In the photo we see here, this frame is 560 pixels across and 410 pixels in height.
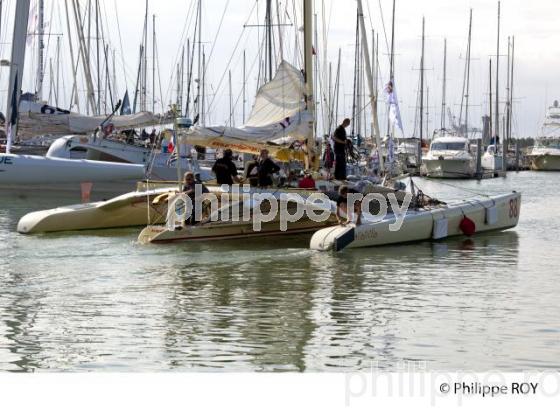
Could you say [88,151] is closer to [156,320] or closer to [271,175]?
[271,175]

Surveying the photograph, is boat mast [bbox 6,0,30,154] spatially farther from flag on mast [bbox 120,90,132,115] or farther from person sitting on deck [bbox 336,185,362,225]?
flag on mast [bbox 120,90,132,115]

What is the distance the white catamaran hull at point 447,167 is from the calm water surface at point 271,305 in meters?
34.7

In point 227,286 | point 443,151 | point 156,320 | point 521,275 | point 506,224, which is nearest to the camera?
point 156,320

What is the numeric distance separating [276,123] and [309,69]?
1396mm

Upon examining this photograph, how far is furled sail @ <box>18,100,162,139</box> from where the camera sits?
35781 millimetres

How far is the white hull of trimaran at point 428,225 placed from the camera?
62.1ft

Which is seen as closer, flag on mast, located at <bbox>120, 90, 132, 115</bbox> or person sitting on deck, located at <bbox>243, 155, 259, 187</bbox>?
person sitting on deck, located at <bbox>243, 155, 259, 187</bbox>

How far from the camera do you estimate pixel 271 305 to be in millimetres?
13656

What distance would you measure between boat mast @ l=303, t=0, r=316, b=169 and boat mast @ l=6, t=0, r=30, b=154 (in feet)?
28.5

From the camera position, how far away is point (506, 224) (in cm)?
2327

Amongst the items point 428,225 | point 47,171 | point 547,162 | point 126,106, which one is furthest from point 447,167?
point 428,225

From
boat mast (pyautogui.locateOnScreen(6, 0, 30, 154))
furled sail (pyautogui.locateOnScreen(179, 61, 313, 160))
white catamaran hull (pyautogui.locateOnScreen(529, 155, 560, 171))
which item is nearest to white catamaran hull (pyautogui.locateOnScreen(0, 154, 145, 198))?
boat mast (pyautogui.locateOnScreen(6, 0, 30, 154))

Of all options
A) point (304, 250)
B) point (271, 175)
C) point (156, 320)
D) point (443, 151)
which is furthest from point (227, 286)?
point (443, 151)
